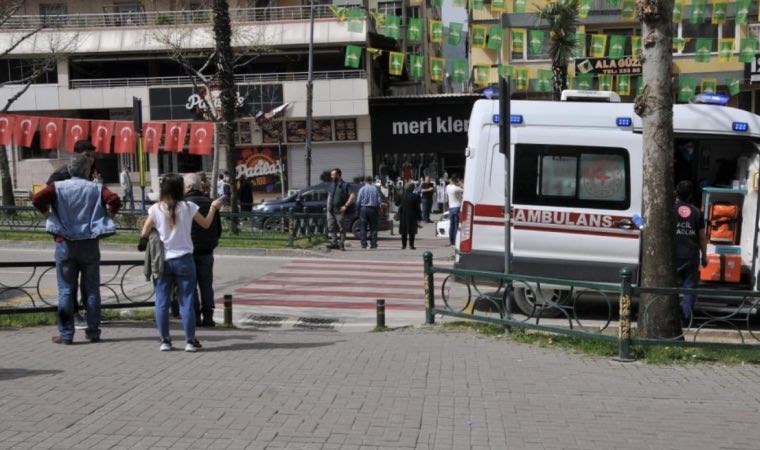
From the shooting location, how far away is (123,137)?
29344 mm

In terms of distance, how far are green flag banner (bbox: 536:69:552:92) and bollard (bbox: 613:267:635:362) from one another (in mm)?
24427

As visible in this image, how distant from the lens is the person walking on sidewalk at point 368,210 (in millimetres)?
19172

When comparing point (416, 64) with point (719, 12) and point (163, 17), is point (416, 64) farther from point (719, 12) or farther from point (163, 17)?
point (163, 17)

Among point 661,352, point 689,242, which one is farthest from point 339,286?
point 661,352

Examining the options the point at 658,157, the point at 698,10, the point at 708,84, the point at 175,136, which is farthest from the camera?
the point at 708,84

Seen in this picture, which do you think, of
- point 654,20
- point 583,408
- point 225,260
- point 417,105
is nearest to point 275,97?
point 417,105

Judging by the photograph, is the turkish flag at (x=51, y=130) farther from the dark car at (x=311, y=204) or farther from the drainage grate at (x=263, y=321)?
the drainage grate at (x=263, y=321)

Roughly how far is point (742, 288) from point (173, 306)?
752 centimetres

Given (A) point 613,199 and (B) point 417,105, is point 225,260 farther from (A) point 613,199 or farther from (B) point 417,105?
(B) point 417,105

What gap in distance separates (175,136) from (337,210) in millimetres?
13425

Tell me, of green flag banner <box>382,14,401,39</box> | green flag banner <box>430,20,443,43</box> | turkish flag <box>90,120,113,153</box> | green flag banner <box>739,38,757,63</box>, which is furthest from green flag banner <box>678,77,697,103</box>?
turkish flag <box>90,120,113,153</box>

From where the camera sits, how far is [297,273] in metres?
15.1

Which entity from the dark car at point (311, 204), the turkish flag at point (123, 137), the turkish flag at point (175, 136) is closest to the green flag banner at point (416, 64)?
the dark car at point (311, 204)

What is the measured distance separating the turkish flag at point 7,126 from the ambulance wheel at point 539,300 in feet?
74.3
